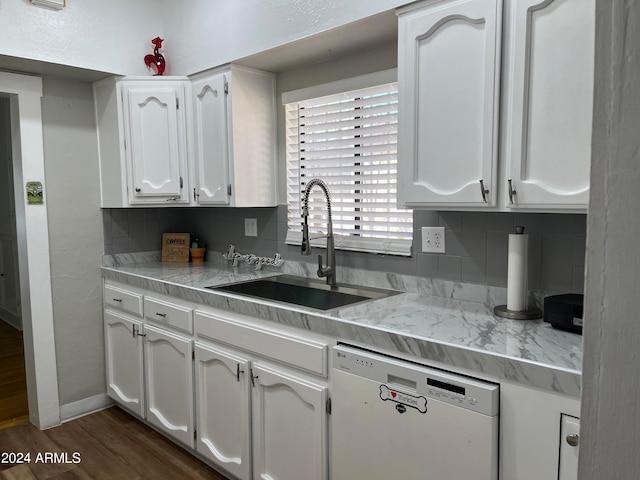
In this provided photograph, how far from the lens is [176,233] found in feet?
11.4

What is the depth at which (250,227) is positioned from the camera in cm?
309

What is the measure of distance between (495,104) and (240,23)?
59.6 inches

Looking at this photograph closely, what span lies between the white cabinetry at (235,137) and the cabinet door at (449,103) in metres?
1.09

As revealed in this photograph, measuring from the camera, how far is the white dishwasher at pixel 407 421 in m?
1.40

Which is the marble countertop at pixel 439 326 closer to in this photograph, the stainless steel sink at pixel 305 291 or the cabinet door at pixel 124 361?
the stainless steel sink at pixel 305 291

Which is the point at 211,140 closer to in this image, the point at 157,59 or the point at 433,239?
the point at 157,59

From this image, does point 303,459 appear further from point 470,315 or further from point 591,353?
point 591,353

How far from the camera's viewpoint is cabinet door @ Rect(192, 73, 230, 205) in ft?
8.82

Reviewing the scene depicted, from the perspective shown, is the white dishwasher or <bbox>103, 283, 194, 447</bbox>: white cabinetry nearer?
the white dishwasher

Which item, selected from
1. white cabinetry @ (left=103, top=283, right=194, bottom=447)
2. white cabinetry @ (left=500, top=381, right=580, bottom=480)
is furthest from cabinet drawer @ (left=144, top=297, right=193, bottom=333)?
white cabinetry @ (left=500, top=381, right=580, bottom=480)

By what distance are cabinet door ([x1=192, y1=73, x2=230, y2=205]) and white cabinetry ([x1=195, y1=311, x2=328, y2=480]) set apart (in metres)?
0.75

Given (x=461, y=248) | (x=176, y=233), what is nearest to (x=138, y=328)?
(x=176, y=233)

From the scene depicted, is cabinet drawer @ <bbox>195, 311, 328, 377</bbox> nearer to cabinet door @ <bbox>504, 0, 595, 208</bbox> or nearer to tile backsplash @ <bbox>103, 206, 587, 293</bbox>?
tile backsplash @ <bbox>103, 206, 587, 293</bbox>

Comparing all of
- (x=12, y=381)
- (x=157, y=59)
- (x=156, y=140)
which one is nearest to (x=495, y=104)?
(x=156, y=140)
